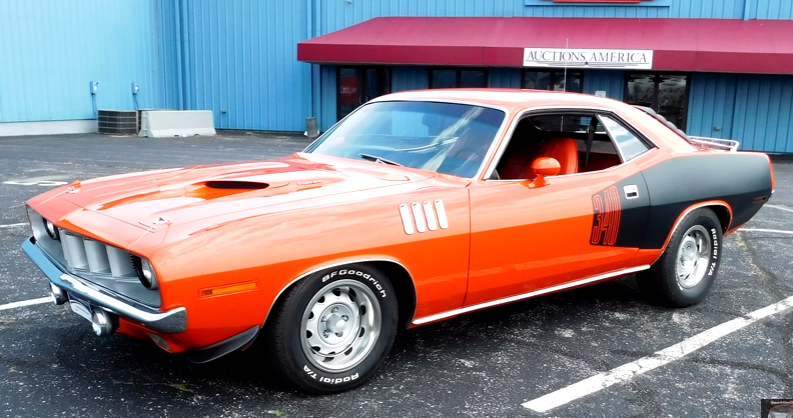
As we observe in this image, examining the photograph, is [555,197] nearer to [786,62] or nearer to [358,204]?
[358,204]

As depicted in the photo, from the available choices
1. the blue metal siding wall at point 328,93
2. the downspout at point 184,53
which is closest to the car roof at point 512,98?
the blue metal siding wall at point 328,93

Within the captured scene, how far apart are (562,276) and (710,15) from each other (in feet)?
56.1

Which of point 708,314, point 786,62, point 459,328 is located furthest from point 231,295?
point 786,62

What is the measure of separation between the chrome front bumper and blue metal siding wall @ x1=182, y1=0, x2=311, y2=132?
19.4 meters

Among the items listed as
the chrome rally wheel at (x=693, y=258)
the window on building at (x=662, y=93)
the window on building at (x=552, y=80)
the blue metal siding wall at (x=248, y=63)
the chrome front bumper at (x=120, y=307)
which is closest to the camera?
the chrome front bumper at (x=120, y=307)

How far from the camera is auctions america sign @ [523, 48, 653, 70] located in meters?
17.2

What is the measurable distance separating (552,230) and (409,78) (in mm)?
17752

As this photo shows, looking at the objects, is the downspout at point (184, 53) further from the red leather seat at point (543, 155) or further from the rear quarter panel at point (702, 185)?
the rear quarter panel at point (702, 185)

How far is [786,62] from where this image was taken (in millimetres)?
16109

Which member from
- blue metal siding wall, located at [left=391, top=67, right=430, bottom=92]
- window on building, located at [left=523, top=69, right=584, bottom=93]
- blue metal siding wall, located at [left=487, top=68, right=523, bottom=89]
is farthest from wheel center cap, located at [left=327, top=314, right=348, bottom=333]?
blue metal siding wall, located at [left=391, top=67, right=430, bottom=92]

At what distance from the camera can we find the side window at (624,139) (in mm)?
4527

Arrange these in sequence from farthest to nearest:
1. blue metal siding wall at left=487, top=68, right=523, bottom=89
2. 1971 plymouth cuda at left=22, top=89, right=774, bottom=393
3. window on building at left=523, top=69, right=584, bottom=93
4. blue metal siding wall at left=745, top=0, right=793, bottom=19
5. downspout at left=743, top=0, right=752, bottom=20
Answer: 1. blue metal siding wall at left=487, top=68, right=523, bottom=89
2. window on building at left=523, top=69, right=584, bottom=93
3. downspout at left=743, top=0, right=752, bottom=20
4. blue metal siding wall at left=745, top=0, right=793, bottom=19
5. 1971 plymouth cuda at left=22, top=89, right=774, bottom=393

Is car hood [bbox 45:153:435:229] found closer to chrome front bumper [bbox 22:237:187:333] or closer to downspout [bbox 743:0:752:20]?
chrome front bumper [bbox 22:237:187:333]

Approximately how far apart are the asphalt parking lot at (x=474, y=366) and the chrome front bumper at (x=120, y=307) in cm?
49
